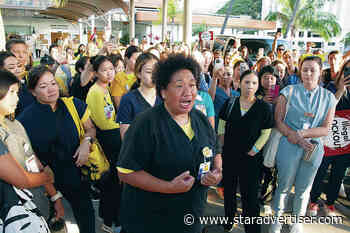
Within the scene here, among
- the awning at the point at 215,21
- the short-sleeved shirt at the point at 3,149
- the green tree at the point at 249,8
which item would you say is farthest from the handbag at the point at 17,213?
the green tree at the point at 249,8

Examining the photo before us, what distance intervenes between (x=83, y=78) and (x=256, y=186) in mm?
2732

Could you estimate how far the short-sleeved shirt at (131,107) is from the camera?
2.54m

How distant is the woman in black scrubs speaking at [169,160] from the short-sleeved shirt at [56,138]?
2.81ft

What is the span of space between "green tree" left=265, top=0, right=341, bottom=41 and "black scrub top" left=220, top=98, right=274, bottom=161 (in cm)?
3370

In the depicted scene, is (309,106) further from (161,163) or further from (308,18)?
(308,18)

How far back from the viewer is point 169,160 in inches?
66.5

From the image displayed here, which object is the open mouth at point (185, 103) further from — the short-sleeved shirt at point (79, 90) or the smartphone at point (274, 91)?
the short-sleeved shirt at point (79, 90)

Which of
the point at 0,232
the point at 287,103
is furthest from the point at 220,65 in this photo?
the point at 0,232

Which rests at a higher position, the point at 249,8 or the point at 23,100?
the point at 249,8

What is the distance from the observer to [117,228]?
3.21 meters

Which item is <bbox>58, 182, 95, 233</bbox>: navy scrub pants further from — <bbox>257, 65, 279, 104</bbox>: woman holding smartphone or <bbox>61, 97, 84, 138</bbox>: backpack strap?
<bbox>257, 65, 279, 104</bbox>: woman holding smartphone

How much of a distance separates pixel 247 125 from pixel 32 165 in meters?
2.04

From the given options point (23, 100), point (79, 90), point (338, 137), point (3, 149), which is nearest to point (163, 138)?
point (3, 149)

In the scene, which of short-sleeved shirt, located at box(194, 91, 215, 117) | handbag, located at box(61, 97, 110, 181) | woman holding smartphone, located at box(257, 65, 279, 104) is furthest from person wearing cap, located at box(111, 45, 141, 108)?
woman holding smartphone, located at box(257, 65, 279, 104)
